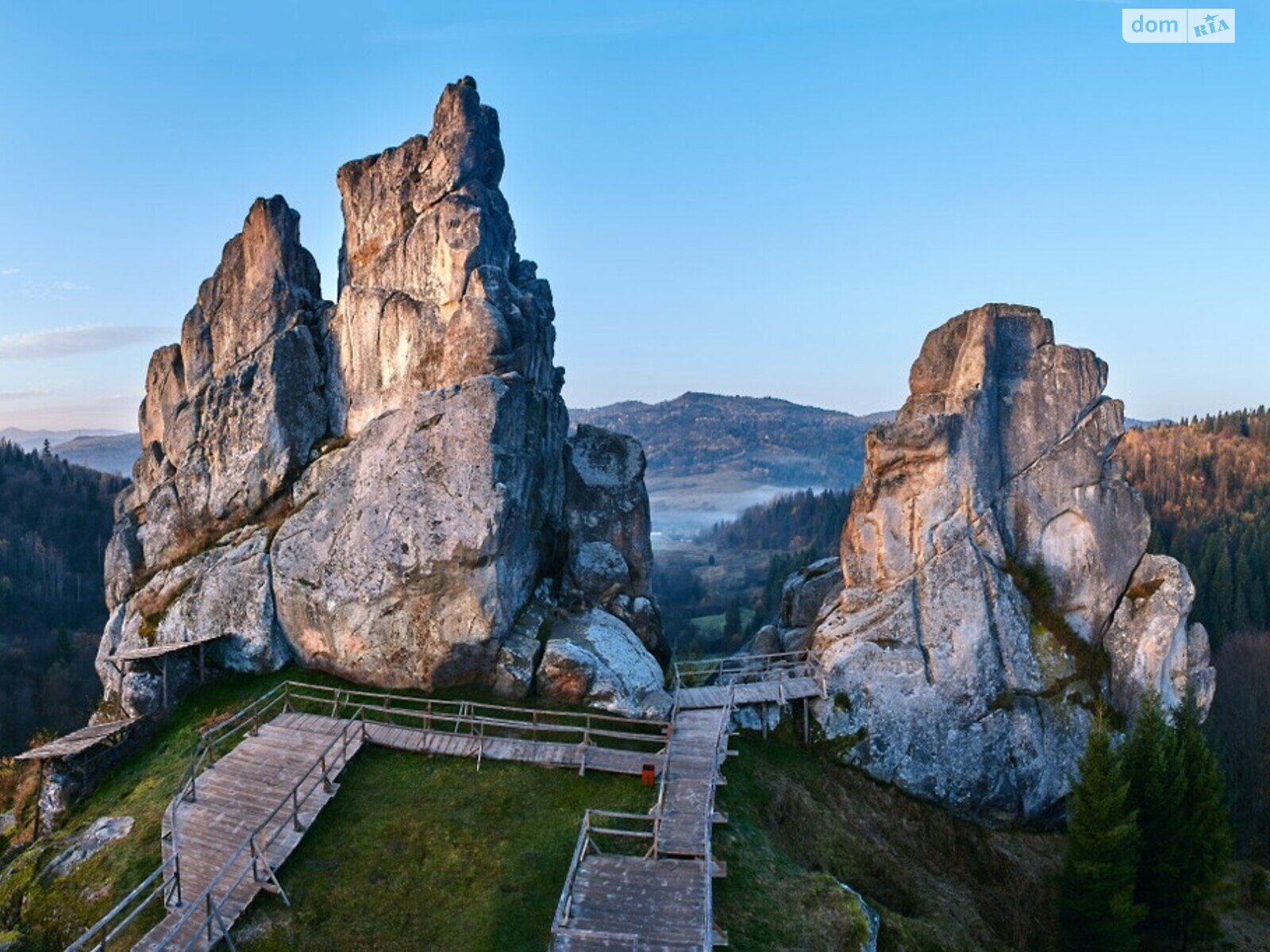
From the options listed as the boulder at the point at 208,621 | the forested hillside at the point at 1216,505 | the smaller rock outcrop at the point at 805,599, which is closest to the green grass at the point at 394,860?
the boulder at the point at 208,621

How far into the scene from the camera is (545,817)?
28719 mm

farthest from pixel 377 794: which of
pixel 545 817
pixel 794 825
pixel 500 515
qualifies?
pixel 794 825

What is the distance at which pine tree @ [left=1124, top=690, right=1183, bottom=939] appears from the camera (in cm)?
3123

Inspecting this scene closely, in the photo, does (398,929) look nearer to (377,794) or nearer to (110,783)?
A: (377,794)

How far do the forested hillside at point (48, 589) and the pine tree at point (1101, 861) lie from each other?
68572mm

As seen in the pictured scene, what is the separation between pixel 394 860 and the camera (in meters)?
26.8

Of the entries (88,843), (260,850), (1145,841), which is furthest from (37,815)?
(1145,841)

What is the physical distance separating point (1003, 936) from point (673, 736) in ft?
42.4

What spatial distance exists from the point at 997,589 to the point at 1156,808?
9895 millimetres

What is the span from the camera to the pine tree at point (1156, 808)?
1230 inches

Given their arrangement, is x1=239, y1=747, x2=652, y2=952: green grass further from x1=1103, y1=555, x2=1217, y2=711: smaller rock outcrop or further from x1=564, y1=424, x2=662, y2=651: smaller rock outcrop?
x1=1103, y1=555, x2=1217, y2=711: smaller rock outcrop

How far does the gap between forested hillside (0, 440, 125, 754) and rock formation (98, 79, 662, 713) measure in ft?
130

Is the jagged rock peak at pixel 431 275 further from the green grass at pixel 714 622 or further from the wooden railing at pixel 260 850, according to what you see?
the green grass at pixel 714 622

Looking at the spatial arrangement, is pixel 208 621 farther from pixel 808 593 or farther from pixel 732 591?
pixel 732 591
